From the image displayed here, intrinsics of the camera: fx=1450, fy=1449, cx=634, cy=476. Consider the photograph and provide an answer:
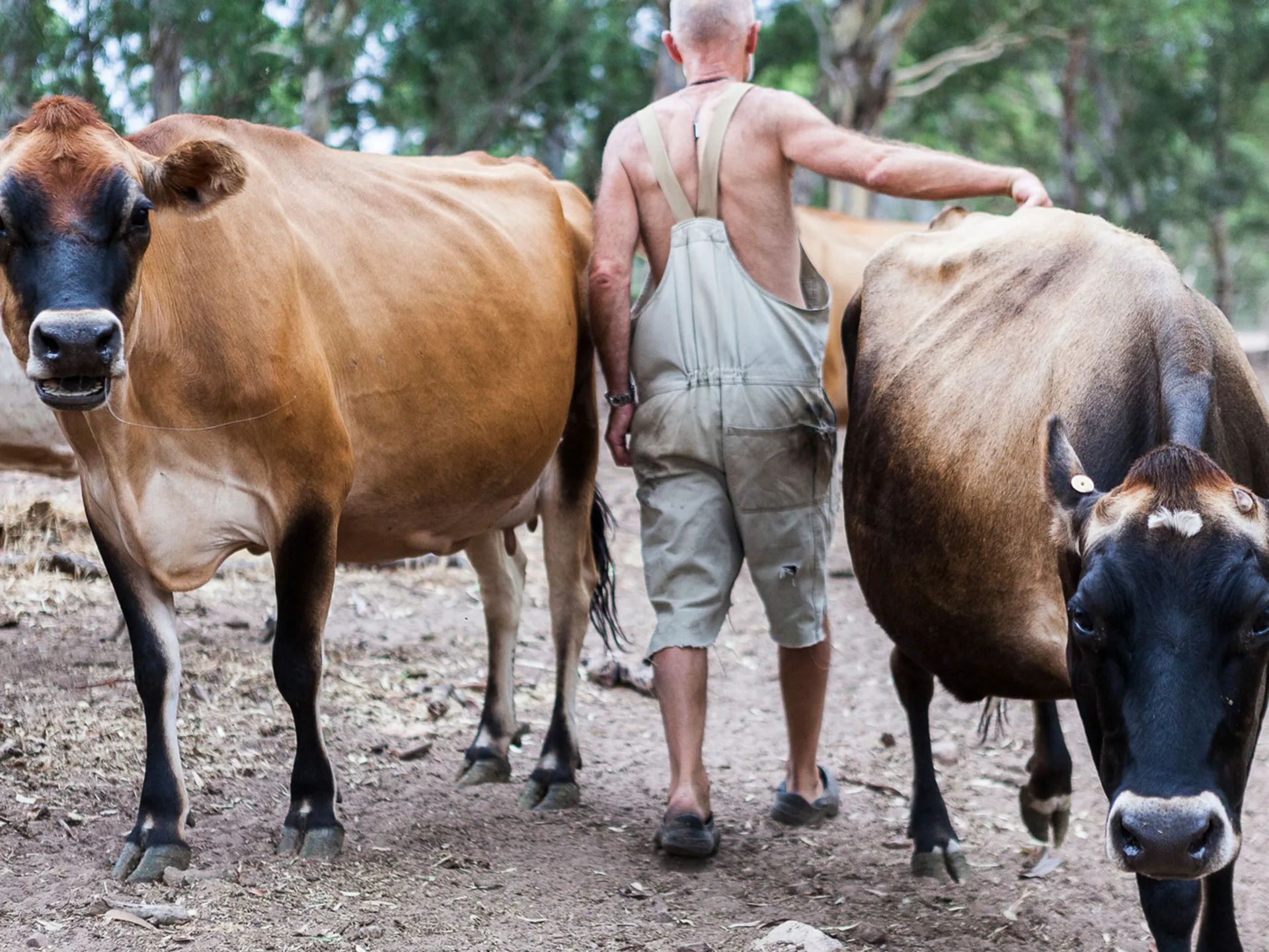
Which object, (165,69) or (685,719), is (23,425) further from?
(165,69)

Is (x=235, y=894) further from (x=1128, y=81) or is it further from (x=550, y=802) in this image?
(x=1128, y=81)

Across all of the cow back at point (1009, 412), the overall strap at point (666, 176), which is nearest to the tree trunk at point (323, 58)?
the overall strap at point (666, 176)

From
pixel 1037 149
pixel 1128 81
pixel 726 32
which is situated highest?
pixel 726 32

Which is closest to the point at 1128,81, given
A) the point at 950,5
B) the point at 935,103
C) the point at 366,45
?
the point at 935,103

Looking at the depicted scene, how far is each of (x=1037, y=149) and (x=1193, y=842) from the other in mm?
28693

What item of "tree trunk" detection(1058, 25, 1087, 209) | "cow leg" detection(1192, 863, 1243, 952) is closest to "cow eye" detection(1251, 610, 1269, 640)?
"cow leg" detection(1192, 863, 1243, 952)

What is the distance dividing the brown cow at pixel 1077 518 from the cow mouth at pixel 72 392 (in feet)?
7.32

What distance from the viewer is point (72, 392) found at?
3441 millimetres

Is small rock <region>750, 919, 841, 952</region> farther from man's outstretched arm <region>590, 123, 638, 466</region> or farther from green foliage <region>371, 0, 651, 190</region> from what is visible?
green foliage <region>371, 0, 651, 190</region>

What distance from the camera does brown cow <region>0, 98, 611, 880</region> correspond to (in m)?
3.60

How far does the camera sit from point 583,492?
5.65 meters

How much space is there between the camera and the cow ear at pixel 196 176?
3787 millimetres

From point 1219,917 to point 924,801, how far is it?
1178 mm

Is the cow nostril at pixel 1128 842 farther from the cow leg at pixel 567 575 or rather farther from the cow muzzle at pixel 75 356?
the cow leg at pixel 567 575
